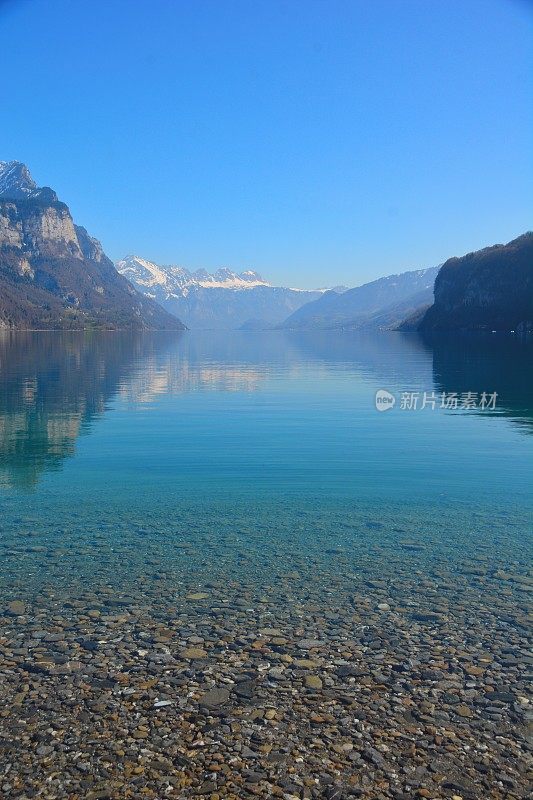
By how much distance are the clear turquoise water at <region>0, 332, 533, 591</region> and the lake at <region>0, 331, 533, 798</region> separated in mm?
142

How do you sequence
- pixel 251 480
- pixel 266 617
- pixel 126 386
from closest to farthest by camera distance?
pixel 266 617 < pixel 251 480 < pixel 126 386

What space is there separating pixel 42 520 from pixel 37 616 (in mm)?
7775

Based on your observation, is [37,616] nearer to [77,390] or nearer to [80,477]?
[80,477]

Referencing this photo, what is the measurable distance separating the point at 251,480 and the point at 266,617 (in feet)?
42.8

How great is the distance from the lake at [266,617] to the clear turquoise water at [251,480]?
0.14m

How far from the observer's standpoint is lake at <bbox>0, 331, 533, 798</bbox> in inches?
368

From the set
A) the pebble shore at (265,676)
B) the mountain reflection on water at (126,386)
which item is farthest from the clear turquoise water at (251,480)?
the pebble shore at (265,676)

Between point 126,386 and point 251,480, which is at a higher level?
point 126,386

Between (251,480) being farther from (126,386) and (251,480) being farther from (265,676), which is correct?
(126,386)

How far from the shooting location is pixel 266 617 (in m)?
14.1

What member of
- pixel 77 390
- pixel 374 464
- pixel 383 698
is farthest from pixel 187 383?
pixel 383 698

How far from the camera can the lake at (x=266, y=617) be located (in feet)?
30.7

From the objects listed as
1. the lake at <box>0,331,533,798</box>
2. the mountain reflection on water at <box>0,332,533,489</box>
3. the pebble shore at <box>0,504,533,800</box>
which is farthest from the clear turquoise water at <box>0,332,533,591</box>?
the pebble shore at <box>0,504,533,800</box>

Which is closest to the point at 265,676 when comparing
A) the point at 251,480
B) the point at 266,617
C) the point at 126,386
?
the point at 266,617
